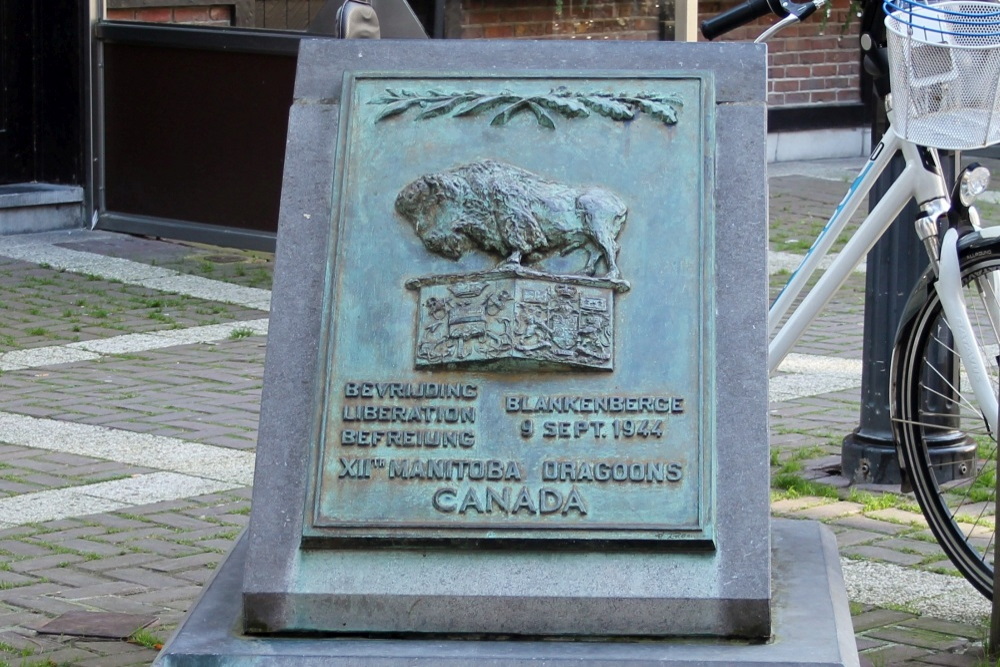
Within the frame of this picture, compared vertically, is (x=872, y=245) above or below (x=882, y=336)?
above

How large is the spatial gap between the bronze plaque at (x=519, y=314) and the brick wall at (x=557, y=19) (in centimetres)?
760

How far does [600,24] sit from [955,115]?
778 cm

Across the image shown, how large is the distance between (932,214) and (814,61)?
10.6 m

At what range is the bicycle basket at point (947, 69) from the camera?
3957 millimetres

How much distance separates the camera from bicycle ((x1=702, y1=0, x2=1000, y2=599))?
4008mm

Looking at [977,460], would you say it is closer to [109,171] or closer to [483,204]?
[483,204]

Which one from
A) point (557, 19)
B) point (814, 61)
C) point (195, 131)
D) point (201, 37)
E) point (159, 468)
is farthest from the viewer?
point (814, 61)

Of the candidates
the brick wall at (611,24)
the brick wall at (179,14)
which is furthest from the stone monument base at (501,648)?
the brick wall at (179,14)

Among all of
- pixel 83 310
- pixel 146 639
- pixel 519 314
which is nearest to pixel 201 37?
pixel 83 310

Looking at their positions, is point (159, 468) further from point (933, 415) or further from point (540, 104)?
point (933, 415)

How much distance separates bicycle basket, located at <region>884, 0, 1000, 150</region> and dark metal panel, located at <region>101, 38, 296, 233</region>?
6328 mm

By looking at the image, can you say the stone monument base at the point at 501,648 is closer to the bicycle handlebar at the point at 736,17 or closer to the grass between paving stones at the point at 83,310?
the bicycle handlebar at the point at 736,17

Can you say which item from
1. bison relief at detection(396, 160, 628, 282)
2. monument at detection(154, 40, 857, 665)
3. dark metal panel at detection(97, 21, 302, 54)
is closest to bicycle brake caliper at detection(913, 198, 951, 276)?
monument at detection(154, 40, 857, 665)

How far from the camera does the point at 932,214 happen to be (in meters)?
4.36
